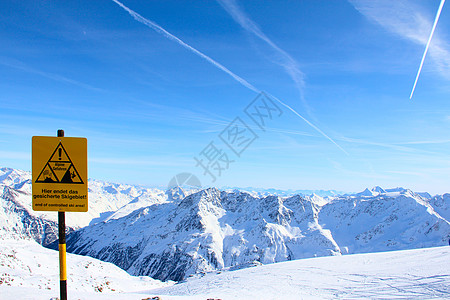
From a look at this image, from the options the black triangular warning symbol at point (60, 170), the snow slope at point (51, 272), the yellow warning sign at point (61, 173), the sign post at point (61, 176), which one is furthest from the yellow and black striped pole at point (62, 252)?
the snow slope at point (51, 272)

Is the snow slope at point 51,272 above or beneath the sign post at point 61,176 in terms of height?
beneath

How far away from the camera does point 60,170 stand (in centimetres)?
709

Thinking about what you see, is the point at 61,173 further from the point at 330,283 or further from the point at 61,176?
the point at 330,283

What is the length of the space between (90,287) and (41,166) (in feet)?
102

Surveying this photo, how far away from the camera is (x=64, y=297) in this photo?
23.4 ft

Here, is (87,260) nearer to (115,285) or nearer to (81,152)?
(115,285)

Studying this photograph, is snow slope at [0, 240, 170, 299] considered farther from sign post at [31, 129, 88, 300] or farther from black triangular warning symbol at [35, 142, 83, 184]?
black triangular warning symbol at [35, 142, 83, 184]

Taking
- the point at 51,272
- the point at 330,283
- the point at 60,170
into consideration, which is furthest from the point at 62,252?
the point at 51,272

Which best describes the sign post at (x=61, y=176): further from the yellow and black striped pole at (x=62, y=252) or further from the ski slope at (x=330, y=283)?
the ski slope at (x=330, y=283)

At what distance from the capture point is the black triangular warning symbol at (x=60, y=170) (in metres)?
Answer: 7.03

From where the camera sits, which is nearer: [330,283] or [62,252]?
[62,252]

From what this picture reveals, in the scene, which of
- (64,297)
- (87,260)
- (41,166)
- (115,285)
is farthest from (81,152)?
(87,260)

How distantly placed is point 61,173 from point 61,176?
83 mm

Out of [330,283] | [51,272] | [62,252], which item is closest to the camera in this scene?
[62,252]
